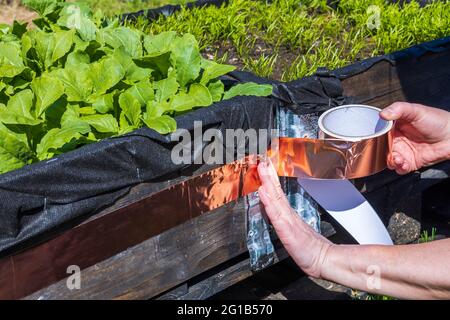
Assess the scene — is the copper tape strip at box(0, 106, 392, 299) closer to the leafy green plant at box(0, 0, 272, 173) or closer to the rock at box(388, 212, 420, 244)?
the leafy green plant at box(0, 0, 272, 173)

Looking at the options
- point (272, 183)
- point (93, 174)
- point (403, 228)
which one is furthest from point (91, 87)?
point (403, 228)

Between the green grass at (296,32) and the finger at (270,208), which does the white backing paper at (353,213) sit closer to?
the finger at (270,208)

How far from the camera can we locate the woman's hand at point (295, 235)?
6.20 feet

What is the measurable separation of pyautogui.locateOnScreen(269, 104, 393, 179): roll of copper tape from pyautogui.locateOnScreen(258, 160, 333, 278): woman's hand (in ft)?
0.45

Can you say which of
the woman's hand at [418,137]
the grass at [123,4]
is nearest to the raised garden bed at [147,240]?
the woman's hand at [418,137]

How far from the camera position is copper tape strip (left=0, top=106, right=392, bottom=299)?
5.61ft

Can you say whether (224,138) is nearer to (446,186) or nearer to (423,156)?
(423,156)

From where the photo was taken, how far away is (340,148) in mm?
1985

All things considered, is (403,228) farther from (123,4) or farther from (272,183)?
(123,4)

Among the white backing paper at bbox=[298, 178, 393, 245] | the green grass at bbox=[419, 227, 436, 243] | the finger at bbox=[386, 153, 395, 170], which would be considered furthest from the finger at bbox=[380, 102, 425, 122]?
the green grass at bbox=[419, 227, 436, 243]

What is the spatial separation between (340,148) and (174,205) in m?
0.50

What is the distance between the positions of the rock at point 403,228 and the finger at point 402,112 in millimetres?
661

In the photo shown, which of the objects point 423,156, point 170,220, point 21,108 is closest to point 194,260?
point 170,220
